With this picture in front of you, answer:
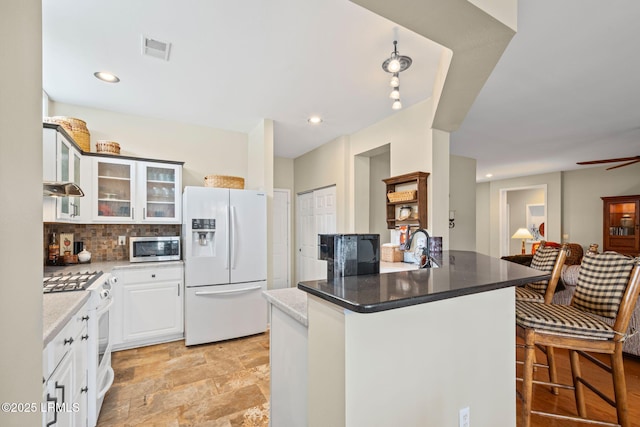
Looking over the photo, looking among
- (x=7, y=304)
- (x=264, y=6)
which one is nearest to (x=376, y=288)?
(x=7, y=304)

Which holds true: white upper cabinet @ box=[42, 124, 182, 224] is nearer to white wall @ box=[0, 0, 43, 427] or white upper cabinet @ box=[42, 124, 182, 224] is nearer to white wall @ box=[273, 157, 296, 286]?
white wall @ box=[273, 157, 296, 286]

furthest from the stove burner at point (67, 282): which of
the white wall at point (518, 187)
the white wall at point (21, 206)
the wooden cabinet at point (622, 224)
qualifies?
the white wall at point (518, 187)

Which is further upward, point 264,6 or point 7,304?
point 264,6

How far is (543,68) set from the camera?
2.32 metres

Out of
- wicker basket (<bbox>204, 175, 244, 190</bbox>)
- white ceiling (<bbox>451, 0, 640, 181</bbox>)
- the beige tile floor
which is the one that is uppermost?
white ceiling (<bbox>451, 0, 640, 181</bbox>)

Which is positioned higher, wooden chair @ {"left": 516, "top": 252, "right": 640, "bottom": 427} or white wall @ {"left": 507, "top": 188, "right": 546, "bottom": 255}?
white wall @ {"left": 507, "top": 188, "right": 546, "bottom": 255}

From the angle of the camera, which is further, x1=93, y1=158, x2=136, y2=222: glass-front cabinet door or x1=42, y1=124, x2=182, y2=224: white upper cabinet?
x1=93, y1=158, x2=136, y2=222: glass-front cabinet door

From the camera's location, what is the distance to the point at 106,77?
106 inches

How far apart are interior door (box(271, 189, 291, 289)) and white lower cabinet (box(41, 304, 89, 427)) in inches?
153

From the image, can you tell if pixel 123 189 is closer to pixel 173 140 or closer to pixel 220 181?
pixel 173 140

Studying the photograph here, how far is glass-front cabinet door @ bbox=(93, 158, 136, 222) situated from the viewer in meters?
3.19

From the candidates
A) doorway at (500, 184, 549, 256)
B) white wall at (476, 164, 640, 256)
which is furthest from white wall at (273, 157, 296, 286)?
white wall at (476, 164, 640, 256)

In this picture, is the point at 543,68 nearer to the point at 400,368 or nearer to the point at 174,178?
the point at 400,368

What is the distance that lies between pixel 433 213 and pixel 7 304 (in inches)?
123
